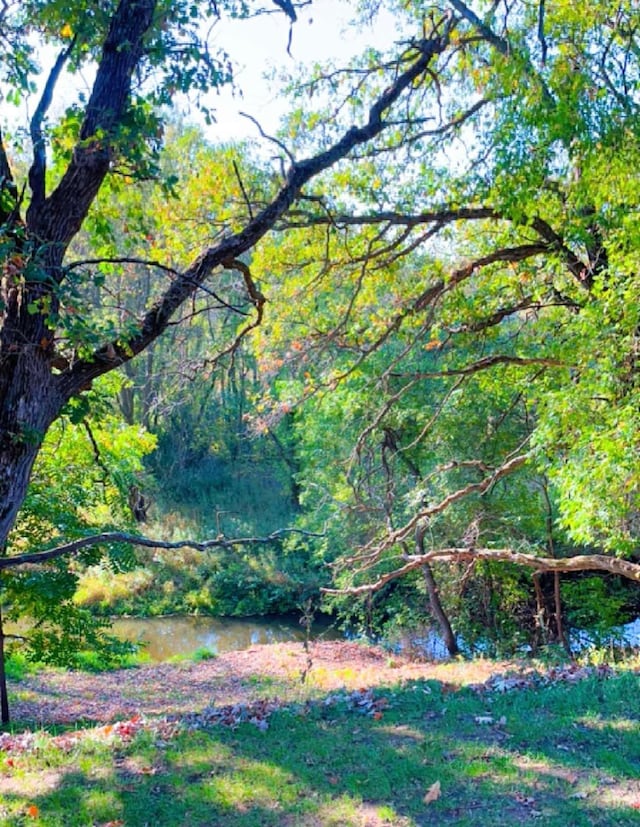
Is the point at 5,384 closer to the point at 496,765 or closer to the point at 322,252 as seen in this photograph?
the point at 496,765

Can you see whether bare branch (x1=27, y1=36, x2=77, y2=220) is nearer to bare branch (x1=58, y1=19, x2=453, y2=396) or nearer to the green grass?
bare branch (x1=58, y1=19, x2=453, y2=396)

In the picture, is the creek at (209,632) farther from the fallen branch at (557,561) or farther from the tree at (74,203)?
the tree at (74,203)

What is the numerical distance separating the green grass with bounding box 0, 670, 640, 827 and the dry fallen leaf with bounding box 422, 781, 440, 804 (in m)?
0.03

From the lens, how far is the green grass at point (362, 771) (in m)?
4.37

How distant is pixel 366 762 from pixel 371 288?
23.7 feet

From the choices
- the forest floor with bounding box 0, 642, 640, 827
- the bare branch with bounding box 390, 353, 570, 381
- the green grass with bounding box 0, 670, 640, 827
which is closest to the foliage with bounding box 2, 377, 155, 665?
the forest floor with bounding box 0, 642, 640, 827

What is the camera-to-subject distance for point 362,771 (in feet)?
16.5

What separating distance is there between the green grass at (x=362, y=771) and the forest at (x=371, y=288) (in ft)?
5.09

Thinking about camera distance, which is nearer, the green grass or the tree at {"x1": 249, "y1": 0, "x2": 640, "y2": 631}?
the green grass

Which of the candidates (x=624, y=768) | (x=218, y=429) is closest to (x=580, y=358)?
(x=624, y=768)

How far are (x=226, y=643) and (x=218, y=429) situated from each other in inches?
509

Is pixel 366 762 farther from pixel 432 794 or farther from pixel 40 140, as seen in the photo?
pixel 40 140

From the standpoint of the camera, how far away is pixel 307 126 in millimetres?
9906

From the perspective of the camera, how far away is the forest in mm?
4812
